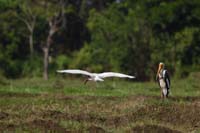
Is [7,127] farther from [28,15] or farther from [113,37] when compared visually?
[28,15]

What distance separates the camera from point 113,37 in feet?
125

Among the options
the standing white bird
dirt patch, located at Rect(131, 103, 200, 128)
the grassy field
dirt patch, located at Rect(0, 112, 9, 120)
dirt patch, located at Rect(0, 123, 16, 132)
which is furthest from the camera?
the standing white bird

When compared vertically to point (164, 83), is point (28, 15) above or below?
above

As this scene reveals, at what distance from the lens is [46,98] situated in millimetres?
17500

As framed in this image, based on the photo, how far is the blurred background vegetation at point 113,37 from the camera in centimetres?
3709

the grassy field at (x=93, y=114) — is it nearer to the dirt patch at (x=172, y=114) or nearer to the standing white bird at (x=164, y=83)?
the dirt patch at (x=172, y=114)

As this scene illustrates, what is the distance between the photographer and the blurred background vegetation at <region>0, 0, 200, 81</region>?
3709 centimetres

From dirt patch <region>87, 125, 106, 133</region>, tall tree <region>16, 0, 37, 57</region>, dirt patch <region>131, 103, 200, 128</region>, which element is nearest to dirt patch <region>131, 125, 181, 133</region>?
dirt patch <region>87, 125, 106, 133</region>

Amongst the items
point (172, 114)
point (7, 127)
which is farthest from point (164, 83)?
point (7, 127)

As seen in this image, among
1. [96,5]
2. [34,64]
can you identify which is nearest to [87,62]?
[34,64]

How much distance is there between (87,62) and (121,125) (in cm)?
2498

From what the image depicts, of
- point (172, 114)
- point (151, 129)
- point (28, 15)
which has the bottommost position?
point (151, 129)

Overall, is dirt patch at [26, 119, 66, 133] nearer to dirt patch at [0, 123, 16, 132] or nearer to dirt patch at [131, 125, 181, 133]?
dirt patch at [0, 123, 16, 132]

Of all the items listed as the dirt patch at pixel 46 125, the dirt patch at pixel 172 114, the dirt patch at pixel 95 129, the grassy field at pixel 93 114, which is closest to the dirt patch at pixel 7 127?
the grassy field at pixel 93 114
